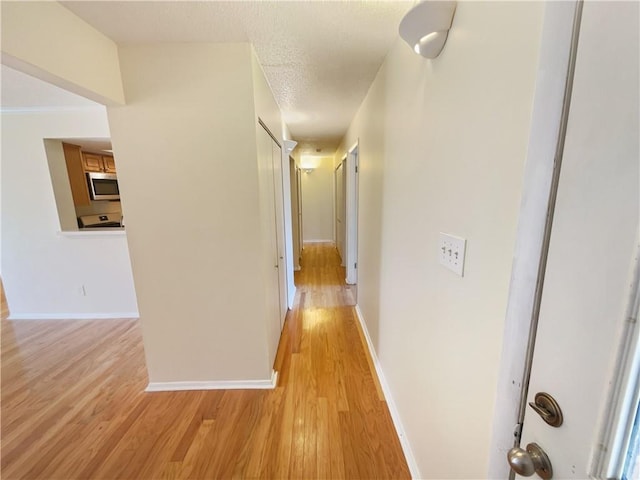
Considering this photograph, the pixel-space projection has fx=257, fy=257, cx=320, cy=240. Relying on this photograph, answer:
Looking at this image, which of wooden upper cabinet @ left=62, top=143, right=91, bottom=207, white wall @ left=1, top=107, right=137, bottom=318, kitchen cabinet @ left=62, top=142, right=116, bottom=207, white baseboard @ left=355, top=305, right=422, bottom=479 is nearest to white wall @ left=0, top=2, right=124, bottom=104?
white wall @ left=1, top=107, right=137, bottom=318

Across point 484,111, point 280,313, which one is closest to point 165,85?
point 484,111

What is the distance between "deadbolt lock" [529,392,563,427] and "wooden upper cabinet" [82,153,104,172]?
15.7 feet

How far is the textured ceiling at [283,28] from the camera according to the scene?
119cm

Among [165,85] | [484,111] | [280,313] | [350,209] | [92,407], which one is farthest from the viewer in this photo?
[350,209]

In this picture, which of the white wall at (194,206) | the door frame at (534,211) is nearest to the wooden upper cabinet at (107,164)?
the white wall at (194,206)

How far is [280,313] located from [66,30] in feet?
7.54

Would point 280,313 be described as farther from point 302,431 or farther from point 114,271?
point 114,271

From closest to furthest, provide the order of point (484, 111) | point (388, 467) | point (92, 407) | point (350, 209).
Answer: point (484, 111) < point (388, 467) < point (92, 407) < point (350, 209)

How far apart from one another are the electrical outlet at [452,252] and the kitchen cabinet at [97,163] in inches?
158

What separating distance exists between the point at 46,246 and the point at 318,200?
16.5 feet

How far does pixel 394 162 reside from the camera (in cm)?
153

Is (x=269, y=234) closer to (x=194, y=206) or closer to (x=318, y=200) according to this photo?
(x=194, y=206)

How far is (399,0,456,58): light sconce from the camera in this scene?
85cm

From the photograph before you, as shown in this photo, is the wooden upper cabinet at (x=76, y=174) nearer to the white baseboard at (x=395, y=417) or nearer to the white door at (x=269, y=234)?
the white door at (x=269, y=234)
